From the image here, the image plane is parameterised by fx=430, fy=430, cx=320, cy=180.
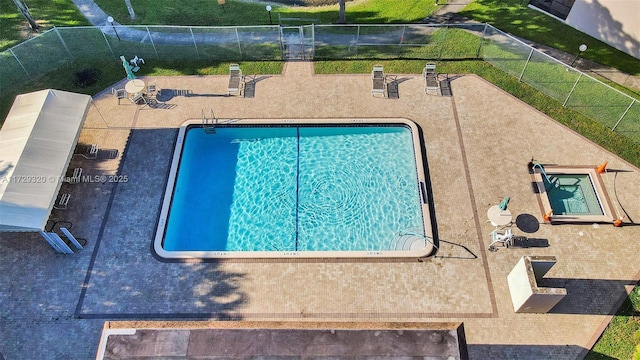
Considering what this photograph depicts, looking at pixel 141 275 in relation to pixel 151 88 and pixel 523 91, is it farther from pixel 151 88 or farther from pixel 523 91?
pixel 523 91

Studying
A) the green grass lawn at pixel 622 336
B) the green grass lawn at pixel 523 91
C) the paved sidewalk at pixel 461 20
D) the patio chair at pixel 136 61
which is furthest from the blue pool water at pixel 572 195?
the patio chair at pixel 136 61

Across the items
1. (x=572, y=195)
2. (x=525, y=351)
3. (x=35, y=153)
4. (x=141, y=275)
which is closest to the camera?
(x=525, y=351)

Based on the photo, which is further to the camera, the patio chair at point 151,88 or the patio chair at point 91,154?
the patio chair at point 151,88

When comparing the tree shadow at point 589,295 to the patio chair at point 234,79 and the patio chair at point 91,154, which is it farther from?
the patio chair at point 91,154

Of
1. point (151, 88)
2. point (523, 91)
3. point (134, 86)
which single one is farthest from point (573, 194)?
point (134, 86)

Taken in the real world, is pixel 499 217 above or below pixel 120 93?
below

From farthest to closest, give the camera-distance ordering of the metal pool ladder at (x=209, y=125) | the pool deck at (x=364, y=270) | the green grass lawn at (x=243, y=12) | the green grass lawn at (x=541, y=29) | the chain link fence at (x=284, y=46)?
the green grass lawn at (x=243, y=12) < the green grass lawn at (x=541, y=29) < the chain link fence at (x=284, y=46) < the metal pool ladder at (x=209, y=125) < the pool deck at (x=364, y=270)
